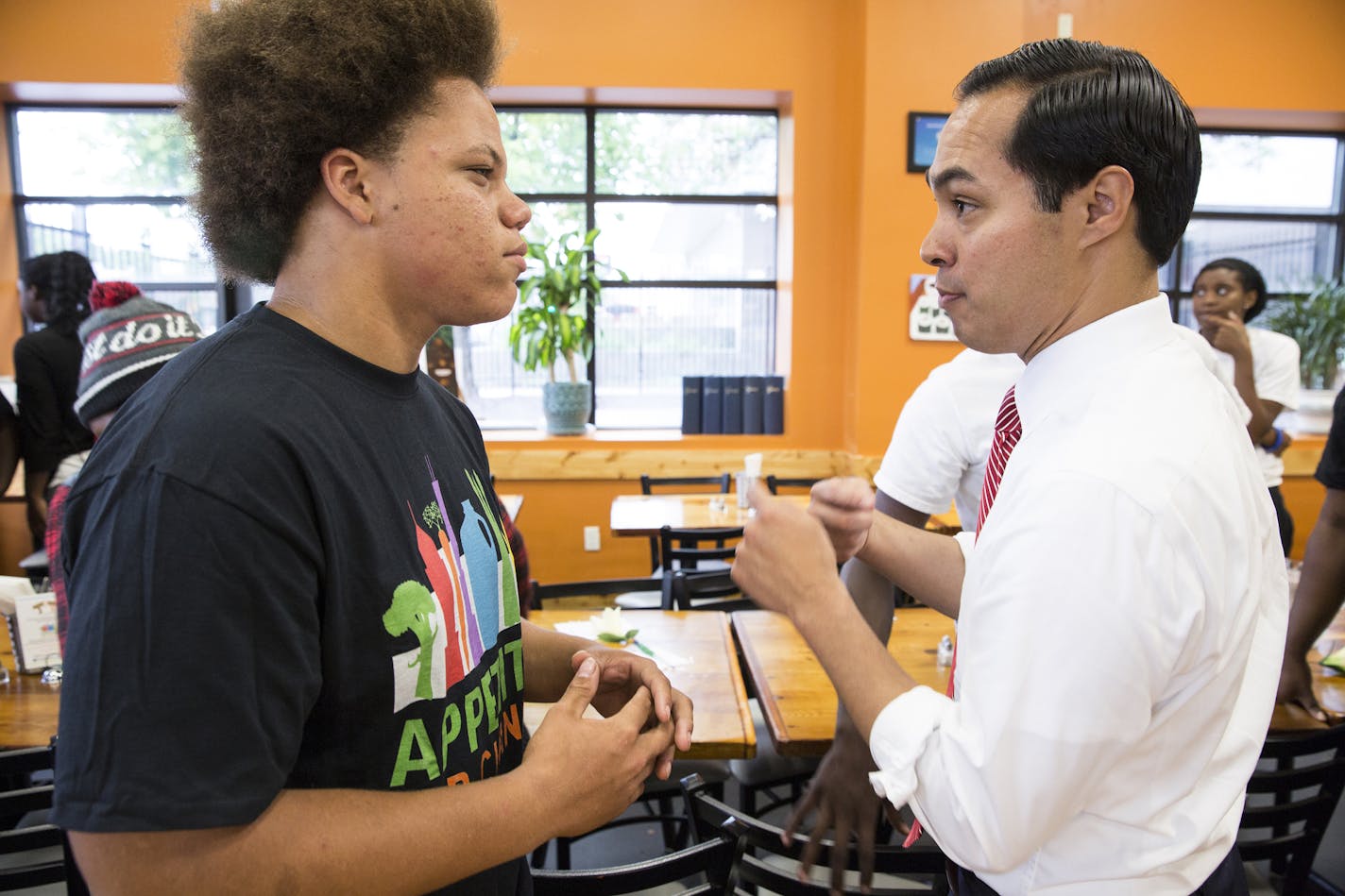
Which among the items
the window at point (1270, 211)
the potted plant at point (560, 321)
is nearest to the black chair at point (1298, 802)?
the potted plant at point (560, 321)

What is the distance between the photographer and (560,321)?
17.5 ft

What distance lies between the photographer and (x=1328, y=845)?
1906mm

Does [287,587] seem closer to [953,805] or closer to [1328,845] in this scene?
[953,805]

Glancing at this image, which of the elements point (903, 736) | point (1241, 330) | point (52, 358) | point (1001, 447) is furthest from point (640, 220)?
point (903, 736)

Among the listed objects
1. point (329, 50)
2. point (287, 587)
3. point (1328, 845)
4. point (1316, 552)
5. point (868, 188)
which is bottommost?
point (1328, 845)

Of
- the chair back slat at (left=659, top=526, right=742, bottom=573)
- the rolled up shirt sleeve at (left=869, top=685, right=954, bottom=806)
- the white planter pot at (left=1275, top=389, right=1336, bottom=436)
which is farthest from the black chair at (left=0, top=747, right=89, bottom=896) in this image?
the white planter pot at (left=1275, top=389, right=1336, bottom=436)

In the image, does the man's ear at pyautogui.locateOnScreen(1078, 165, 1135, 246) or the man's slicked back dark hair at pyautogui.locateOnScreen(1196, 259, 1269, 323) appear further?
the man's slicked back dark hair at pyautogui.locateOnScreen(1196, 259, 1269, 323)

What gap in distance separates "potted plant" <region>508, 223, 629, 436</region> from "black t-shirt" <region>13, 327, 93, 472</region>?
2.34m

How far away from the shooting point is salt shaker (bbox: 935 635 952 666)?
2210mm

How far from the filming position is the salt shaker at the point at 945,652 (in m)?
2.21

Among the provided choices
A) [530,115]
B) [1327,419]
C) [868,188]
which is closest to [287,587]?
[868,188]

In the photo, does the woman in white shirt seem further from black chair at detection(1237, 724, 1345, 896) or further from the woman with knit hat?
Result: the woman with knit hat

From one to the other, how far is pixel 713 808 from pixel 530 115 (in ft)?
17.5

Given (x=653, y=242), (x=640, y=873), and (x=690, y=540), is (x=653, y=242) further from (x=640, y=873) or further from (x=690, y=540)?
(x=640, y=873)
